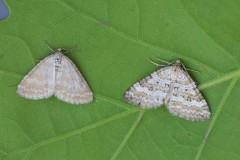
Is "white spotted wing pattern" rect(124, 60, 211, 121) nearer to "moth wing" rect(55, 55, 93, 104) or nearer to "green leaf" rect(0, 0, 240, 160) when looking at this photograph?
"green leaf" rect(0, 0, 240, 160)

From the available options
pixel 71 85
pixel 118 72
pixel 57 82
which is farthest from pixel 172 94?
pixel 57 82

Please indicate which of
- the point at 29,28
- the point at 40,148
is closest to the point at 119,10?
the point at 29,28

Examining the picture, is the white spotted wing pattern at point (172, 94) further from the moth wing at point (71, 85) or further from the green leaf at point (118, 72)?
the moth wing at point (71, 85)

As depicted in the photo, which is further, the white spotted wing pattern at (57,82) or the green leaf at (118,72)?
the white spotted wing pattern at (57,82)

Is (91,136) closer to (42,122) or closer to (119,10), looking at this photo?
(42,122)

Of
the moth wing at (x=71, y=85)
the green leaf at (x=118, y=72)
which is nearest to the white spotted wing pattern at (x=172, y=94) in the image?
the green leaf at (x=118, y=72)

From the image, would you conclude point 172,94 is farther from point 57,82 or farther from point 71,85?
point 57,82

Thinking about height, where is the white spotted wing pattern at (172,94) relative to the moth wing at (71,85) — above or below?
above
